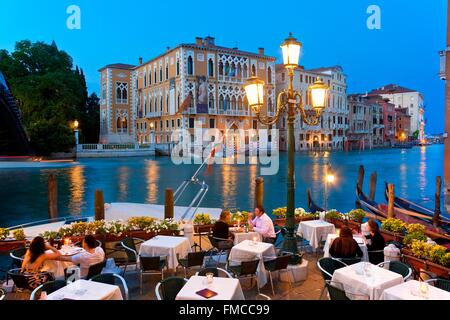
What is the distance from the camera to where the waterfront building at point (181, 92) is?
45125 mm

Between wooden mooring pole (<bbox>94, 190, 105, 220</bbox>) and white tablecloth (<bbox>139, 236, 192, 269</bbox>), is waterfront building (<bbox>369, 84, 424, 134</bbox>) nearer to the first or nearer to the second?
wooden mooring pole (<bbox>94, 190, 105, 220</bbox>)

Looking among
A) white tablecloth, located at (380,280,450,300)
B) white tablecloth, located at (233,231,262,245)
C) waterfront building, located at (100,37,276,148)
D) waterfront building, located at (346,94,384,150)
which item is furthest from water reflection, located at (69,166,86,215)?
waterfront building, located at (346,94,384,150)

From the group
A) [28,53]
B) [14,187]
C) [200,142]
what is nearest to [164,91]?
[200,142]

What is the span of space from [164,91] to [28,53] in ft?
55.8

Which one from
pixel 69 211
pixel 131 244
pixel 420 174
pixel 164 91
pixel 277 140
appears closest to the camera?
pixel 131 244

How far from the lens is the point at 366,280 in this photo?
14.3 feet

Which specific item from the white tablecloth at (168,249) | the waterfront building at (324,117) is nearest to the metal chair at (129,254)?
the white tablecloth at (168,249)

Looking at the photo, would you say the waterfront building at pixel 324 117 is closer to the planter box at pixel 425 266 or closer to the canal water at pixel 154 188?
the canal water at pixel 154 188

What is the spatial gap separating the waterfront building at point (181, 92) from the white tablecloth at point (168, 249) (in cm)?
3777

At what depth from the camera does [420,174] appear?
1267 inches

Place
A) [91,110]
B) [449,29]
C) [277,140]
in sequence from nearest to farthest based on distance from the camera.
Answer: [449,29] < [277,140] < [91,110]

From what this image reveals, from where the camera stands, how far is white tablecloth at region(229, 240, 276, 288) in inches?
221

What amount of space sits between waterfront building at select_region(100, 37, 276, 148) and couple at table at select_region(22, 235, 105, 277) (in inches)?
1526
